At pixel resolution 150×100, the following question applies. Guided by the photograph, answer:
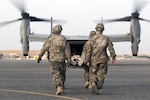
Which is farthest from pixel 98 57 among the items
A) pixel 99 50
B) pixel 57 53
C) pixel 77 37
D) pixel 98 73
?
pixel 77 37

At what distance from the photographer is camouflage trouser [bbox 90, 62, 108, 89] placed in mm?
10883

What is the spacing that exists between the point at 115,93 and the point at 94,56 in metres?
1.18

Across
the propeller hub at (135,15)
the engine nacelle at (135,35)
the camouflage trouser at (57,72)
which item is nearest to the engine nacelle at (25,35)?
the engine nacelle at (135,35)

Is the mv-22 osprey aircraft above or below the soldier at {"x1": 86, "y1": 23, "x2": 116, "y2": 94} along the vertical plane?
above

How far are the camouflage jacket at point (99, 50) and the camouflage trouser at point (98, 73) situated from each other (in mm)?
142

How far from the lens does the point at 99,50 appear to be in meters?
11.1

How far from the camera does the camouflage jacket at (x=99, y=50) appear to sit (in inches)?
436

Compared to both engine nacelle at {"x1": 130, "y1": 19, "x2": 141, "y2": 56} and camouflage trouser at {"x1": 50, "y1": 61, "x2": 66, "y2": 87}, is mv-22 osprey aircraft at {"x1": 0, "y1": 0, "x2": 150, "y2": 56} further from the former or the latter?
camouflage trouser at {"x1": 50, "y1": 61, "x2": 66, "y2": 87}

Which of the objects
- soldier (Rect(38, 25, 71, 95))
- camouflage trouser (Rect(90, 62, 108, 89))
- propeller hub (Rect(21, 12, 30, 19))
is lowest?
camouflage trouser (Rect(90, 62, 108, 89))

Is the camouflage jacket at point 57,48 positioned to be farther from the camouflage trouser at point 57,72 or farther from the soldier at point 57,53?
the camouflage trouser at point 57,72

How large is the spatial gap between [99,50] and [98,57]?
0.21m

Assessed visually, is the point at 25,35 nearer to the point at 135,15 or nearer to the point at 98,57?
the point at 135,15

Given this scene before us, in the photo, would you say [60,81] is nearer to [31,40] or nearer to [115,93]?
[115,93]

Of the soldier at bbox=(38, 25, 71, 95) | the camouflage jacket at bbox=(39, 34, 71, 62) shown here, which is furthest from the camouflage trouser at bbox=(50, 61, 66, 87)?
the camouflage jacket at bbox=(39, 34, 71, 62)
